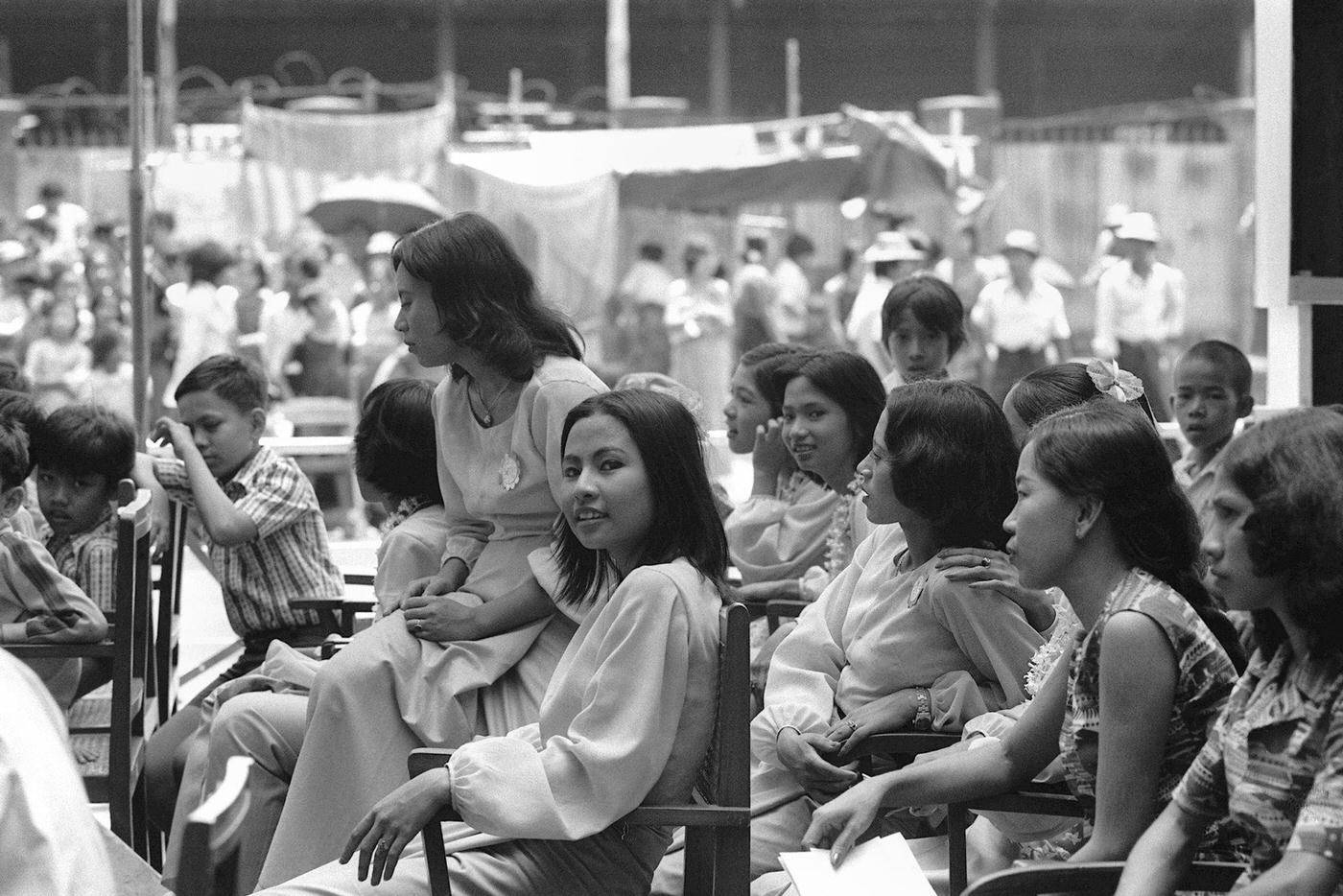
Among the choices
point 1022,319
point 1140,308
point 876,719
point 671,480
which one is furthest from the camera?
point 1140,308

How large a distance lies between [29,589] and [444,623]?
→ 885 millimetres

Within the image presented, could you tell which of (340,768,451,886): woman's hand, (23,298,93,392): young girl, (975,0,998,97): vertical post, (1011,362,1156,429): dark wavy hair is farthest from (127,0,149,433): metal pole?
(975,0,998,97): vertical post

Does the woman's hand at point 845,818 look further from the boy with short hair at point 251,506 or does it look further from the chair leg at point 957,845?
the boy with short hair at point 251,506

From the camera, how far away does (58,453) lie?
4043 mm

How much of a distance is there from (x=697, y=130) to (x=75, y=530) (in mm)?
11694

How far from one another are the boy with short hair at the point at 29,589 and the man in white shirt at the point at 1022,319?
408 inches

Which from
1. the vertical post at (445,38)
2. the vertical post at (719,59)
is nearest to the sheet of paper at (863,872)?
the vertical post at (719,59)

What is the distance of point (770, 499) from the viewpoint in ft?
15.3

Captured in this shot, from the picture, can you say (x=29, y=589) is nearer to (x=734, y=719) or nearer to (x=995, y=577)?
(x=734, y=719)

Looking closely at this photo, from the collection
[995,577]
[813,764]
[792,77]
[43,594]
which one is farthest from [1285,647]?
[792,77]

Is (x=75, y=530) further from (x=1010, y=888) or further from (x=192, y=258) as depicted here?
(x=192, y=258)

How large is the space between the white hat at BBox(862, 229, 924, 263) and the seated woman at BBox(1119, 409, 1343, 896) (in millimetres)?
11638

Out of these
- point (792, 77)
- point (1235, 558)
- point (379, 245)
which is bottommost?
point (1235, 558)

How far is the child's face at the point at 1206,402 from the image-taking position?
4660 mm
